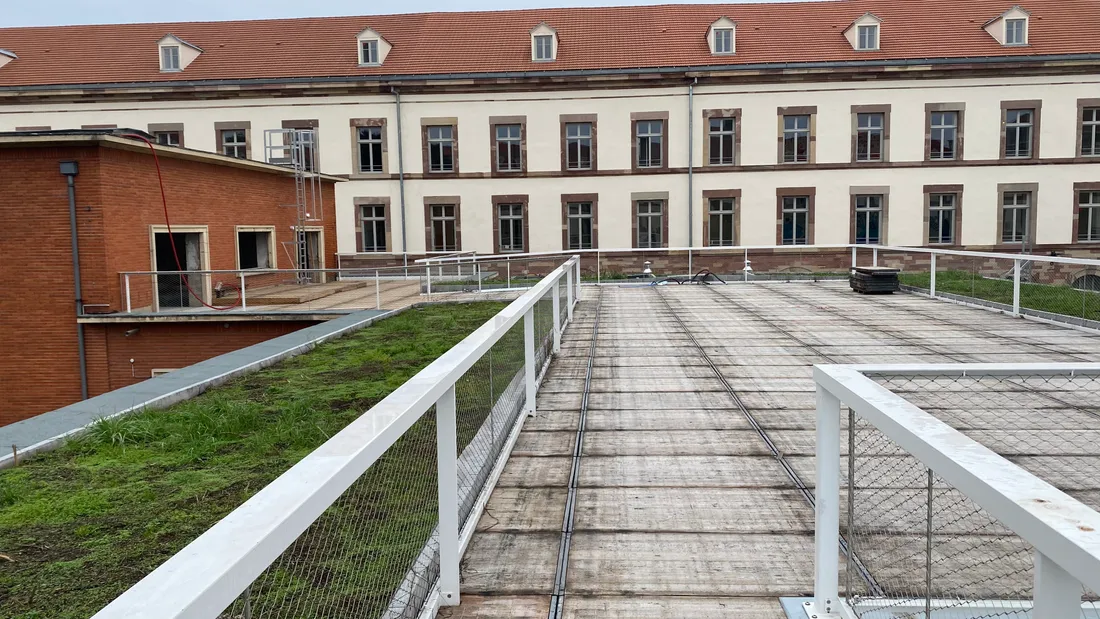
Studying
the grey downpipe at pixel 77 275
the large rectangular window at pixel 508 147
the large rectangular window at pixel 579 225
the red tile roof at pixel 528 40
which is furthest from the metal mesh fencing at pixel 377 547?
the red tile roof at pixel 528 40

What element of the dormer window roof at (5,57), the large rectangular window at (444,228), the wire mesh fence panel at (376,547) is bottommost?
the wire mesh fence panel at (376,547)

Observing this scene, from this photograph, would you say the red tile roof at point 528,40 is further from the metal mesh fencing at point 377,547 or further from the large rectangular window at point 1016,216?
the metal mesh fencing at point 377,547

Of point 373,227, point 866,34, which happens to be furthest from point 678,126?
point 373,227

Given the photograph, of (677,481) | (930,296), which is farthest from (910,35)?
(677,481)

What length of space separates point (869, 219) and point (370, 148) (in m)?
21.5

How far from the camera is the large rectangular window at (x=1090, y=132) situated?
34.4 meters

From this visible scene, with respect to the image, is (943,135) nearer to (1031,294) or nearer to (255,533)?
(1031,294)

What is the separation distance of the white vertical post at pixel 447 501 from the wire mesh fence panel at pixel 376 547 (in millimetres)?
73

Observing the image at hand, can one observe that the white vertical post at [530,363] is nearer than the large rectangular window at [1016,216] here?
Yes

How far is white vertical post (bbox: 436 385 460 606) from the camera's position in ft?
12.6

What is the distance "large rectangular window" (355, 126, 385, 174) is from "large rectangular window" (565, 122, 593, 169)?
26.4 ft

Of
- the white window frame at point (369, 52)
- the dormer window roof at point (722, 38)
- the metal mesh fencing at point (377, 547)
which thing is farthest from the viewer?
the white window frame at point (369, 52)

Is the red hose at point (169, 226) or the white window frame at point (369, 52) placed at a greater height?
the white window frame at point (369, 52)

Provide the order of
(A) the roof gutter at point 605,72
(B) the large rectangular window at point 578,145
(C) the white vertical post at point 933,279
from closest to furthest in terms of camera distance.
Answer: (C) the white vertical post at point 933,279, (A) the roof gutter at point 605,72, (B) the large rectangular window at point 578,145
